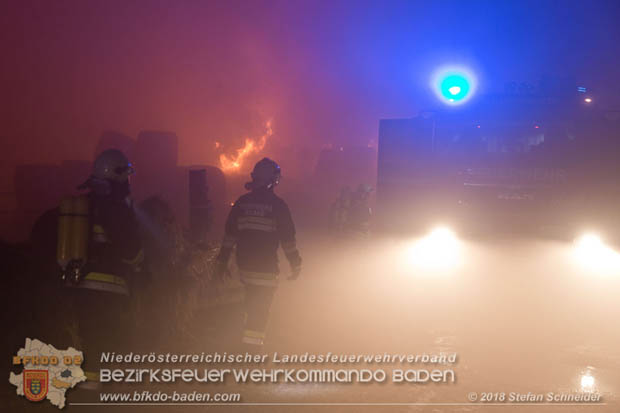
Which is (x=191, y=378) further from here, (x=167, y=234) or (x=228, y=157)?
(x=228, y=157)

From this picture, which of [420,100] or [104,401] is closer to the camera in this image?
[104,401]

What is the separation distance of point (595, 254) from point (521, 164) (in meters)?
2.49

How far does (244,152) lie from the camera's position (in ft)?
54.2

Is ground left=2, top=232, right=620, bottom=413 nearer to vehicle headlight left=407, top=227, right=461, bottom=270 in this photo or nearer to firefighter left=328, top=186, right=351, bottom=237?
vehicle headlight left=407, top=227, right=461, bottom=270

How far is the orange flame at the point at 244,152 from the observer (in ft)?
50.4

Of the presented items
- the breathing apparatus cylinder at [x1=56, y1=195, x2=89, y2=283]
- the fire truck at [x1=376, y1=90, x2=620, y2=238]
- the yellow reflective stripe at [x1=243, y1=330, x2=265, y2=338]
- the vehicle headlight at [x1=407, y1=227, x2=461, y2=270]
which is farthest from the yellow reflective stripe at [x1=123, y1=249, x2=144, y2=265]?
the fire truck at [x1=376, y1=90, x2=620, y2=238]

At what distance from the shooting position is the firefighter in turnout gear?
3371mm

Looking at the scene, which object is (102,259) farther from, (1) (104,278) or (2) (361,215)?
(2) (361,215)

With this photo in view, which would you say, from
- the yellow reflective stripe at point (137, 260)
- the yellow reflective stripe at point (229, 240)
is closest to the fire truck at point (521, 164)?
the yellow reflective stripe at point (229, 240)

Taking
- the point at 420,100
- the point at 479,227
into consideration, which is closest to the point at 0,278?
the point at 479,227

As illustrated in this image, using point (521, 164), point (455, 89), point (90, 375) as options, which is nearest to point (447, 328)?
point (90, 375)

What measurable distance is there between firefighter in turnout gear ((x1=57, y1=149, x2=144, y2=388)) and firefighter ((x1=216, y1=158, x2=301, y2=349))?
1.23 metres

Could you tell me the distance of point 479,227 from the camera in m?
10.9

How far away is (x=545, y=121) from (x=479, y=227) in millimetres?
2770
